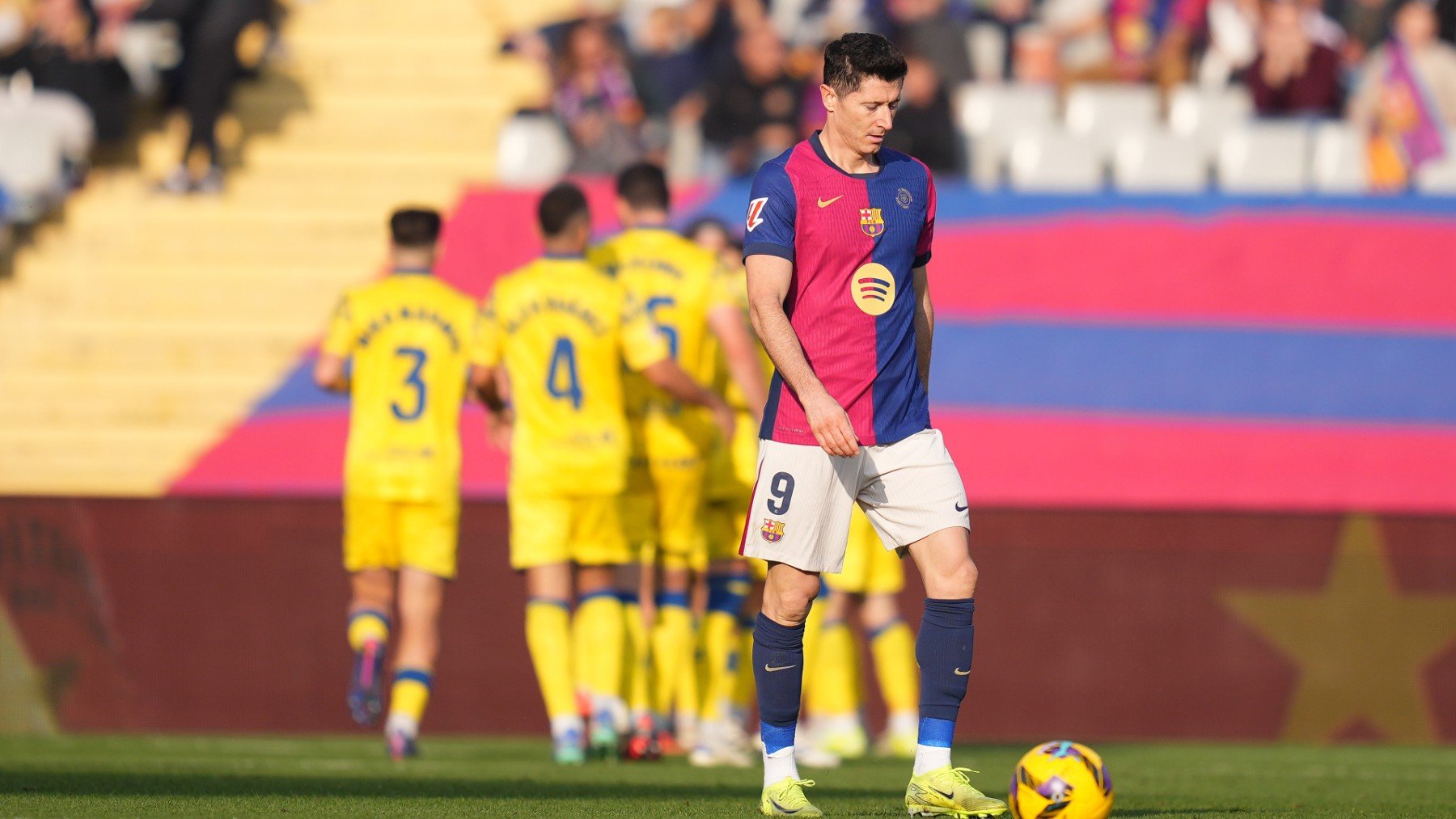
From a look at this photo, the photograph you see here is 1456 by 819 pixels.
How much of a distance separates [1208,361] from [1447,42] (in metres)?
3.50

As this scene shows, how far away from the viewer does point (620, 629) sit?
8.37 m

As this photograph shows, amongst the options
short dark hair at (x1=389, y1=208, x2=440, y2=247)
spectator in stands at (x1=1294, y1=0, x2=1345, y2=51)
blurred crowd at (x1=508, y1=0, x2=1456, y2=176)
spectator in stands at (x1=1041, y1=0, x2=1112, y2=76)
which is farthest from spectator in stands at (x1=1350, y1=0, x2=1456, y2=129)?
short dark hair at (x1=389, y1=208, x2=440, y2=247)

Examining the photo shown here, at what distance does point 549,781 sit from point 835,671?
98.9 inches

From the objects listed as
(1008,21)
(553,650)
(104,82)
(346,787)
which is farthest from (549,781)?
(104,82)

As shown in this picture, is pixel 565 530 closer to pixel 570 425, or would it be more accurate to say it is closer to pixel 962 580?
pixel 570 425

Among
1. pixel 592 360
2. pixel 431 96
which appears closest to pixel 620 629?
pixel 592 360

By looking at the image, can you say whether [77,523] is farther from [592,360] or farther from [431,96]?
[431,96]

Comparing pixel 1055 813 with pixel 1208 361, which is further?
pixel 1208 361

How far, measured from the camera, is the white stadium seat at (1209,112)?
1333 cm

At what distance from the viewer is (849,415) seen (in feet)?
18.3

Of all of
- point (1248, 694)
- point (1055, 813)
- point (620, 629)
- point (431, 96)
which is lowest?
point (1248, 694)

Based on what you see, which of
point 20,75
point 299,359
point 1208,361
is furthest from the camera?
point 20,75

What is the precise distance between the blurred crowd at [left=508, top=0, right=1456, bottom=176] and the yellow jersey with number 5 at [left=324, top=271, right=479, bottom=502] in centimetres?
469

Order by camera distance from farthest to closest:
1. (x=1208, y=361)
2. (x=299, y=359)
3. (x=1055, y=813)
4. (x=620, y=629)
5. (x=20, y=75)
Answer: (x=20, y=75) → (x=299, y=359) → (x=1208, y=361) → (x=620, y=629) → (x=1055, y=813)
